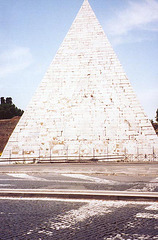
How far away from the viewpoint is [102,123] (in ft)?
57.7

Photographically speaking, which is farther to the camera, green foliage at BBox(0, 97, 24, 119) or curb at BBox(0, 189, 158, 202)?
green foliage at BBox(0, 97, 24, 119)

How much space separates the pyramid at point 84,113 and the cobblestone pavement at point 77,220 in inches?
484

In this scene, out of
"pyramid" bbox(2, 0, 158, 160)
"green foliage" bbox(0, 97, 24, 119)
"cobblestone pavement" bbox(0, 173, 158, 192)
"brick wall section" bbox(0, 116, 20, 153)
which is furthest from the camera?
"green foliage" bbox(0, 97, 24, 119)

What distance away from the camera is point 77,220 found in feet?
12.9

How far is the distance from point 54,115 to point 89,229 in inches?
581

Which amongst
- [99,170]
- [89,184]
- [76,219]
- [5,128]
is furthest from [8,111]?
[76,219]

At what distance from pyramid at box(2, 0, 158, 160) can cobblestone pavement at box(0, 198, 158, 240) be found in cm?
1229

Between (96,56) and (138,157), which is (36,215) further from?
(96,56)

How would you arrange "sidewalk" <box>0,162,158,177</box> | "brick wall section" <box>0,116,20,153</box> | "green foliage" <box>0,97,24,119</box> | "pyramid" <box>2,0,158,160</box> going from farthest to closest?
"green foliage" <box>0,97,24,119</box> < "brick wall section" <box>0,116,20,153</box> < "pyramid" <box>2,0,158,160</box> < "sidewalk" <box>0,162,158,177</box>

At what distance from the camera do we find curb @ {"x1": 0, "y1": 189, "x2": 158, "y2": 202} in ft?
16.8

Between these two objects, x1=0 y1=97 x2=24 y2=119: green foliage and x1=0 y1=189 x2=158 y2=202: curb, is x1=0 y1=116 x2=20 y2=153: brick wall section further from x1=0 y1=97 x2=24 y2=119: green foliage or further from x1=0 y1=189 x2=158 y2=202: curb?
x1=0 y1=97 x2=24 y2=119: green foliage

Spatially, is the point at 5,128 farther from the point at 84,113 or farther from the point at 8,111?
the point at 8,111

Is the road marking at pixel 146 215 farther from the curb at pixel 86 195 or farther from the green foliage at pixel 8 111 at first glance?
the green foliage at pixel 8 111

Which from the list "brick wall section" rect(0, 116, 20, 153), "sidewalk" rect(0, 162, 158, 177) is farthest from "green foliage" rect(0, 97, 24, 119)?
"sidewalk" rect(0, 162, 158, 177)
